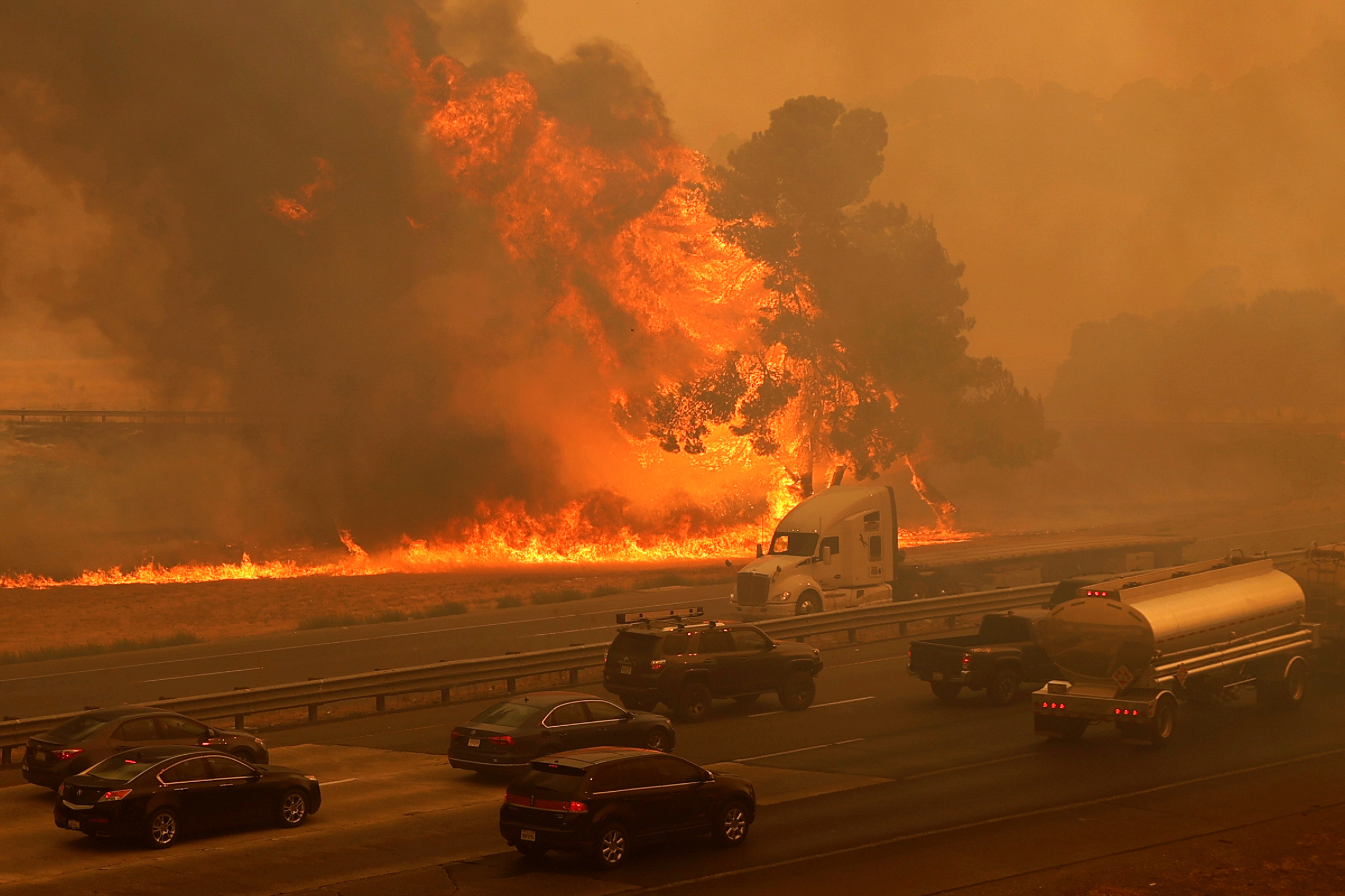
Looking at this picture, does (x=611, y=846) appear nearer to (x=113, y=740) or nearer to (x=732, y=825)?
(x=732, y=825)

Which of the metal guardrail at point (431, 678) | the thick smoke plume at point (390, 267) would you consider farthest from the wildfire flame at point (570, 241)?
the metal guardrail at point (431, 678)

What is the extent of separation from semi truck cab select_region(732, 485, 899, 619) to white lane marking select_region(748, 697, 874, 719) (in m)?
9.01

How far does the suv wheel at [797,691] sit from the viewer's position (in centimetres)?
2581

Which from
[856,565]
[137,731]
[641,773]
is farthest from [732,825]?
[856,565]

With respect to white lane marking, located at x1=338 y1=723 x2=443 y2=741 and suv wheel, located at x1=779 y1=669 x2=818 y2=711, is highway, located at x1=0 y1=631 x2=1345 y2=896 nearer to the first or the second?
white lane marking, located at x1=338 y1=723 x2=443 y2=741

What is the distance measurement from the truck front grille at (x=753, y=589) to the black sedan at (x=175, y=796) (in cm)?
1991

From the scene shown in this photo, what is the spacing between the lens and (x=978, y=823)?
17.1 m

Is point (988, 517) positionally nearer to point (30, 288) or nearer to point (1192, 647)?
point (30, 288)

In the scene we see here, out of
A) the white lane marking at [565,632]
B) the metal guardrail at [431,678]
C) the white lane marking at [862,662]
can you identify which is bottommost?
the white lane marking at [862,662]

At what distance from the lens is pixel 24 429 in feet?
301

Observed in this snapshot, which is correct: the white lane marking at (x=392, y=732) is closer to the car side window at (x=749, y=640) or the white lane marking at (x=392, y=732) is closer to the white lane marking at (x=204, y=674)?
the car side window at (x=749, y=640)

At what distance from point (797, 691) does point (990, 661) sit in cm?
391

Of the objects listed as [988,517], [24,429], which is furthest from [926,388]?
[24,429]

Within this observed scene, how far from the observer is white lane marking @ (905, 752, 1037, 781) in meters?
20.1
